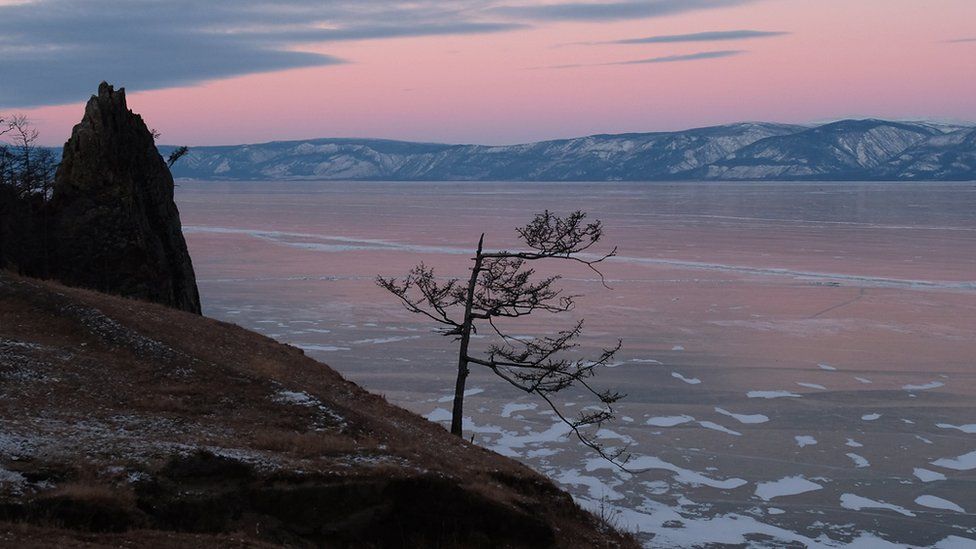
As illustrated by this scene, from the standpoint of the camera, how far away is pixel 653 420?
27.1m

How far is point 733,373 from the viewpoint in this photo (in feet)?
105

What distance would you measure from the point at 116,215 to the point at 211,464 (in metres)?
23.3

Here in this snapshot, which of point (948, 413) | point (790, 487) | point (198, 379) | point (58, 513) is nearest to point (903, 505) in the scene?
point (790, 487)

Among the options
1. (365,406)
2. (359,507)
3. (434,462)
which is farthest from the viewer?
(365,406)

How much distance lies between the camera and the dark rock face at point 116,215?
115 feet

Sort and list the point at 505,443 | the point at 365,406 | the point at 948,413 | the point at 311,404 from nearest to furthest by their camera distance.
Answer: the point at 311,404, the point at 365,406, the point at 505,443, the point at 948,413

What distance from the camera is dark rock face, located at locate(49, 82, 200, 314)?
3519 centimetres

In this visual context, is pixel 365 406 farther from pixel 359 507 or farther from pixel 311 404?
pixel 359 507

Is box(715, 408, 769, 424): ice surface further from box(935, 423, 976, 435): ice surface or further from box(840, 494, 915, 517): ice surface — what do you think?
box(840, 494, 915, 517): ice surface

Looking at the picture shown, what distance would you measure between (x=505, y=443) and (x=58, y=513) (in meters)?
13.9

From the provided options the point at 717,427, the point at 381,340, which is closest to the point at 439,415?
the point at 717,427

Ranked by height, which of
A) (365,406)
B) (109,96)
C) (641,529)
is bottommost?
(641,529)

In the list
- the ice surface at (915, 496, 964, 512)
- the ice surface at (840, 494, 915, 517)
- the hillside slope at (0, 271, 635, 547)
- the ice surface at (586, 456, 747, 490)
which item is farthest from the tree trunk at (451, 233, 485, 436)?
the ice surface at (915, 496, 964, 512)

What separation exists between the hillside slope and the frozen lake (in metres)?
4.57
